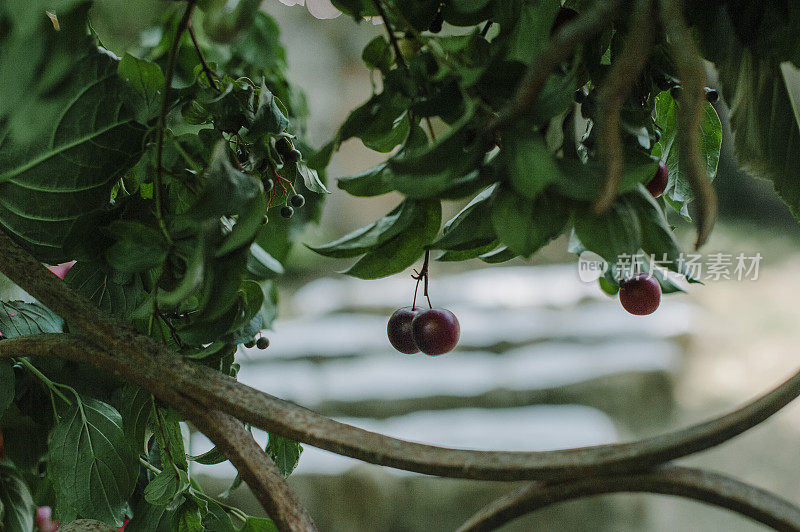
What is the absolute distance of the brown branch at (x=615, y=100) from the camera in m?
0.21

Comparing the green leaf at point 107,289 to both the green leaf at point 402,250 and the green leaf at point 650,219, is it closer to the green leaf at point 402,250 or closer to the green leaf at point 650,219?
the green leaf at point 402,250

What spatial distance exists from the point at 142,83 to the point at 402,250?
137mm

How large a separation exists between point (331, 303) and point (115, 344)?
222 cm

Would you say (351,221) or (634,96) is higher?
(351,221)

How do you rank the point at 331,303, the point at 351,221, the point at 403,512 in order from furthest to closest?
1. the point at 351,221
2. the point at 331,303
3. the point at 403,512

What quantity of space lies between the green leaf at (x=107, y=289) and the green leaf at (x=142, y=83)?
0.10 meters

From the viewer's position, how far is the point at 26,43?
0.74 feet

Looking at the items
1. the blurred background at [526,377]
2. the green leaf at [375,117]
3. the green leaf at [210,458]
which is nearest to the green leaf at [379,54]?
the green leaf at [375,117]

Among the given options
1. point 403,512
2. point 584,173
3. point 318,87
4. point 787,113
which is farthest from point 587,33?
point 318,87

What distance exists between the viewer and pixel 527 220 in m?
0.24

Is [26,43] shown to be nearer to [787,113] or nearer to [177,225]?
[177,225]

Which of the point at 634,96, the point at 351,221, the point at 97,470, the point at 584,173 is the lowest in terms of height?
the point at 97,470

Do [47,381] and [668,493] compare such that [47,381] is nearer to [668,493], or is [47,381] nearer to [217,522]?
[217,522]

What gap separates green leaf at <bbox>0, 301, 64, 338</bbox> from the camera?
15.2 inches
